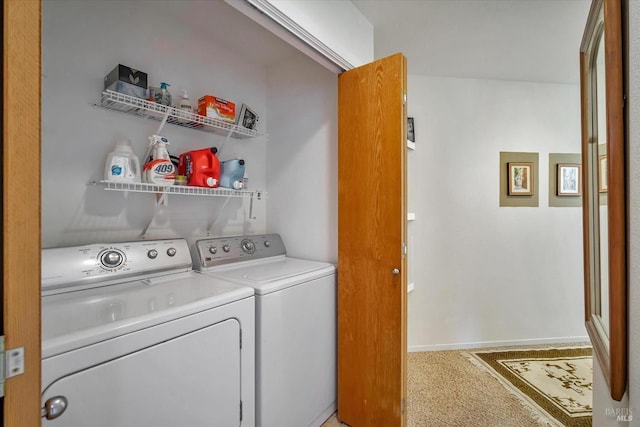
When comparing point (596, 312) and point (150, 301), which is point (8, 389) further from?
point (596, 312)

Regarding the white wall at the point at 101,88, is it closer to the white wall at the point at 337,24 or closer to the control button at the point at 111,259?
the control button at the point at 111,259

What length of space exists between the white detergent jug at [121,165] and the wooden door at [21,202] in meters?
0.90

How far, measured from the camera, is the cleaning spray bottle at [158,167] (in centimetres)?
143

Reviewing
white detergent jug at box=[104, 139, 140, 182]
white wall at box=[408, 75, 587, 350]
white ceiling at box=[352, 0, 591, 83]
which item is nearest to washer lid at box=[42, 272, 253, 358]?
white detergent jug at box=[104, 139, 140, 182]

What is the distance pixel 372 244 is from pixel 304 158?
34.3 inches

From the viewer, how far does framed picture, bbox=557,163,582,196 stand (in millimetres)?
2867

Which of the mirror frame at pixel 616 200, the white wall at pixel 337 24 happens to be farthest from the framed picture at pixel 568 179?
the mirror frame at pixel 616 200

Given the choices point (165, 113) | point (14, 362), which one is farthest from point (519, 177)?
point (14, 362)

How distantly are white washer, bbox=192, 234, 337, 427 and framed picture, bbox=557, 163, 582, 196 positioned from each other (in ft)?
8.88

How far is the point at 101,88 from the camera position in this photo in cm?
148

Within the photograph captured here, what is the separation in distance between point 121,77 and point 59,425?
4.68ft

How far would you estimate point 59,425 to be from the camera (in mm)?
777

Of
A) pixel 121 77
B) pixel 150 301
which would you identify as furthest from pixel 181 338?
pixel 121 77

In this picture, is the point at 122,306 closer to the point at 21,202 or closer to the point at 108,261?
the point at 108,261
